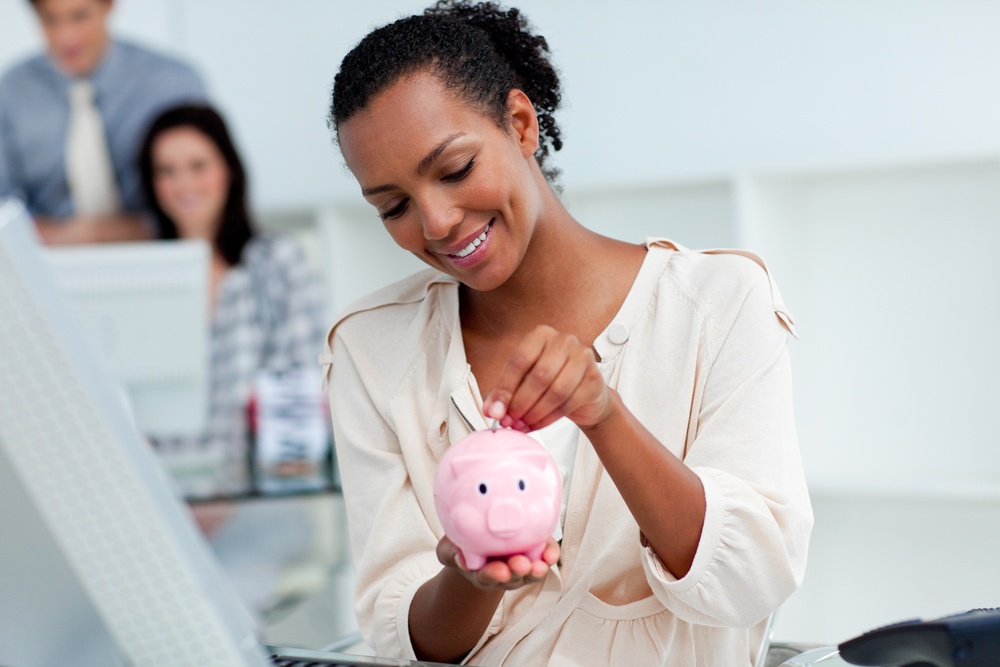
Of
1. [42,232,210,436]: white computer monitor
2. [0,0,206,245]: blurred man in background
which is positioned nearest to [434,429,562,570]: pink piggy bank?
[42,232,210,436]: white computer monitor

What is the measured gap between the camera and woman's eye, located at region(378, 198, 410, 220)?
109cm

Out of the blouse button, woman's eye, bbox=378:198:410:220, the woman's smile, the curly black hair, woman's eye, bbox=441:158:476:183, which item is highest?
the curly black hair

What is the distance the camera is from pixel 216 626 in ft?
2.12

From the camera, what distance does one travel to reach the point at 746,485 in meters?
1.02

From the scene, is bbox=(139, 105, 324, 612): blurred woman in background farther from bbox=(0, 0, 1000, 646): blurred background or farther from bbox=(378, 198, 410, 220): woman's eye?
bbox=(378, 198, 410, 220): woman's eye

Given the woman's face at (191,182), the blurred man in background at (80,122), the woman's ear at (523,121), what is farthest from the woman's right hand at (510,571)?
the blurred man in background at (80,122)

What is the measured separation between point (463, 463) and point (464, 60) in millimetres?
452

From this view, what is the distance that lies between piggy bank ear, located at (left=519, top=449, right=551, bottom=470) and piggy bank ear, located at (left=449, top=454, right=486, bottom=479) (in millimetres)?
34

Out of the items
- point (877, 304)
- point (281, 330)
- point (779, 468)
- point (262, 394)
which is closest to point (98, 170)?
point (281, 330)

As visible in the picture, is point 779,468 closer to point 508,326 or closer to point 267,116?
point 508,326

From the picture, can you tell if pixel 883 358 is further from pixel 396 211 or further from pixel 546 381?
pixel 546 381

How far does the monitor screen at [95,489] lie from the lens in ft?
1.98

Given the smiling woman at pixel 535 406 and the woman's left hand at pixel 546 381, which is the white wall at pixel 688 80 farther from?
the woman's left hand at pixel 546 381

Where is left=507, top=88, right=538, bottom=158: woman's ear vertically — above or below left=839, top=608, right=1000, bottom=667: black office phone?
above
